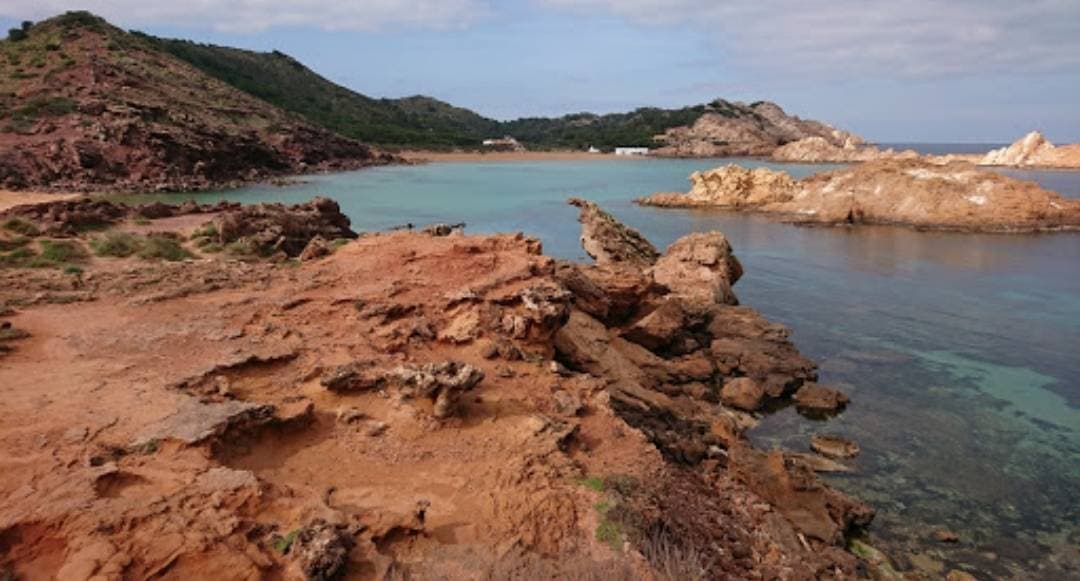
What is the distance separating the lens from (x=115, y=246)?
49.4ft

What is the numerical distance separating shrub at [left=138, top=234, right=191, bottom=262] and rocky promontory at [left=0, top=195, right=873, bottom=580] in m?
0.08

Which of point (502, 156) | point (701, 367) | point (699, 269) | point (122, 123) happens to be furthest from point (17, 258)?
point (502, 156)

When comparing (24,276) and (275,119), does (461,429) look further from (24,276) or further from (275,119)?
(275,119)

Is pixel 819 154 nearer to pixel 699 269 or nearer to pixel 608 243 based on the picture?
pixel 608 243

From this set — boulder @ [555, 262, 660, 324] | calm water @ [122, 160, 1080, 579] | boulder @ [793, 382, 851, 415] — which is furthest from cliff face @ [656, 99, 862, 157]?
boulder @ [793, 382, 851, 415]

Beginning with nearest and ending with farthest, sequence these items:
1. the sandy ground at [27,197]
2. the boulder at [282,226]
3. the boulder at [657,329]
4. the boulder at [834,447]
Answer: the boulder at [834,447] → the boulder at [657,329] → the boulder at [282,226] → the sandy ground at [27,197]

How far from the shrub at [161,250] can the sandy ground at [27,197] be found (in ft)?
71.0

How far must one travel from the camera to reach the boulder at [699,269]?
19.5m

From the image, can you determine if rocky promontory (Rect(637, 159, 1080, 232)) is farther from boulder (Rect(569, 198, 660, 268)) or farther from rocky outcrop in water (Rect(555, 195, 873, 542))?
rocky outcrop in water (Rect(555, 195, 873, 542))

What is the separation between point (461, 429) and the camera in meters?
8.45

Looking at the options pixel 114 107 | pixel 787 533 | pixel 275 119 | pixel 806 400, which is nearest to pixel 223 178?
pixel 114 107

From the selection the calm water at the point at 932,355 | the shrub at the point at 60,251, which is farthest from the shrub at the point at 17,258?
the calm water at the point at 932,355

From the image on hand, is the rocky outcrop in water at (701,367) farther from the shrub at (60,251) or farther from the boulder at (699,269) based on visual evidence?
the shrub at (60,251)

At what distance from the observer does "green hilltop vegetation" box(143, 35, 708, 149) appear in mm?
94875
